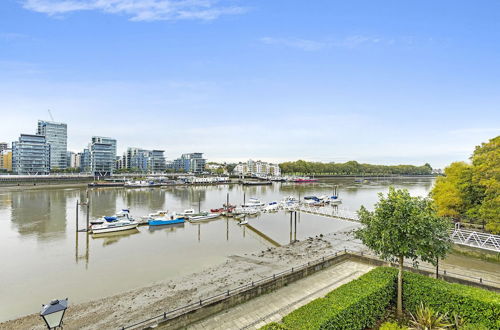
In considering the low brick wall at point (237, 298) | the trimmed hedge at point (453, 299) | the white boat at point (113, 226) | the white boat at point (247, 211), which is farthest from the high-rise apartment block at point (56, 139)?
the trimmed hedge at point (453, 299)

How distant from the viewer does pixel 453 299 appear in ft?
34.2

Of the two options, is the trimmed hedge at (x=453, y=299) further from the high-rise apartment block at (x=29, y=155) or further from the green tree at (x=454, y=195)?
the high-rise apartment block at (x=29, y=155)

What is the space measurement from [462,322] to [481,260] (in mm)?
16336

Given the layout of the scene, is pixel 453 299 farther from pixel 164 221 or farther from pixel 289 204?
pixel 289 204

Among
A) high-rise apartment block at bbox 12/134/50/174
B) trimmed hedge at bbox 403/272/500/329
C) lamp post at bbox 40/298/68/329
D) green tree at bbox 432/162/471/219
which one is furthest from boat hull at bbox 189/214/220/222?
high-rise apartment block at bbox 12/134/50/174

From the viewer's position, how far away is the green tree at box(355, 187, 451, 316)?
11.5 metres

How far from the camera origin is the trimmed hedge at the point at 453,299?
376 inches

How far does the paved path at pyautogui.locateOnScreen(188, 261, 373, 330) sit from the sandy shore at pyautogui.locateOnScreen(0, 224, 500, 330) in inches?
134

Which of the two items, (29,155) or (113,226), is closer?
(113,226)

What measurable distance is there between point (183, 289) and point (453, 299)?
45.9 ft

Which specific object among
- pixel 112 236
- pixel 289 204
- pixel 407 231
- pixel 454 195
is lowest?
pixel 112 236

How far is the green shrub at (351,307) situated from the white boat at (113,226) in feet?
96.9

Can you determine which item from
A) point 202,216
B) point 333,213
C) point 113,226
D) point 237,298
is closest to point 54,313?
point 237,298

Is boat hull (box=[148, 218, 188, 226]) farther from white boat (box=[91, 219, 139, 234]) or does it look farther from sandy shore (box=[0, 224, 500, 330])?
sandy shore (box=[0, 224, 500, 330])
